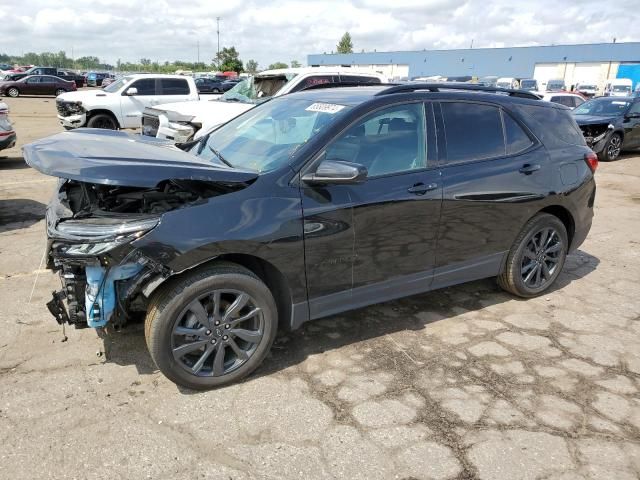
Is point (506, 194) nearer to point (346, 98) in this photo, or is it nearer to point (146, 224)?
point (346, 98)

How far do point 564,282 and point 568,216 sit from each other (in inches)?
31.4

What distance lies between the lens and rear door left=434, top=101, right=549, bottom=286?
3.89 metres

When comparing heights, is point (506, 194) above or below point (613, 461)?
above

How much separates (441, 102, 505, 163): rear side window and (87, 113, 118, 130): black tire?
12004 millimetres

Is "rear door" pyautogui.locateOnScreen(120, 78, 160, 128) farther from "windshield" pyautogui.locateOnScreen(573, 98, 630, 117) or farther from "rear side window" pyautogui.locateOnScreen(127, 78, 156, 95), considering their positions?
"windshield" pyautogui.locateOnScreen(573, 98, 630, 117)

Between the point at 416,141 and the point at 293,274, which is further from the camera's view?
the point at 416,141

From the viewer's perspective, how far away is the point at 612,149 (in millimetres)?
13711

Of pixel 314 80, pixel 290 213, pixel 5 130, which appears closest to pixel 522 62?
pixel 314 80

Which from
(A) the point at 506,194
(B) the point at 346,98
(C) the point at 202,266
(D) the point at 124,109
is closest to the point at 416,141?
(B) the point at 346,98

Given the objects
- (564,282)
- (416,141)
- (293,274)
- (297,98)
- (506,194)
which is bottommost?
(564,282)

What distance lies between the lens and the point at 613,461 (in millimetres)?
2695

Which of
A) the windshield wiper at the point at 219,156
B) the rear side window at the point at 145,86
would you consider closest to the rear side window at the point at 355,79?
the windshield wiper at the point at 219,156

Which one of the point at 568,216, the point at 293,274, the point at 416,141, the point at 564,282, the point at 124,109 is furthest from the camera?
the point at 124,109

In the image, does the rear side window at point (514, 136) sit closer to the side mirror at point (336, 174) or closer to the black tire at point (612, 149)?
the side mirror at point (336, 174)
